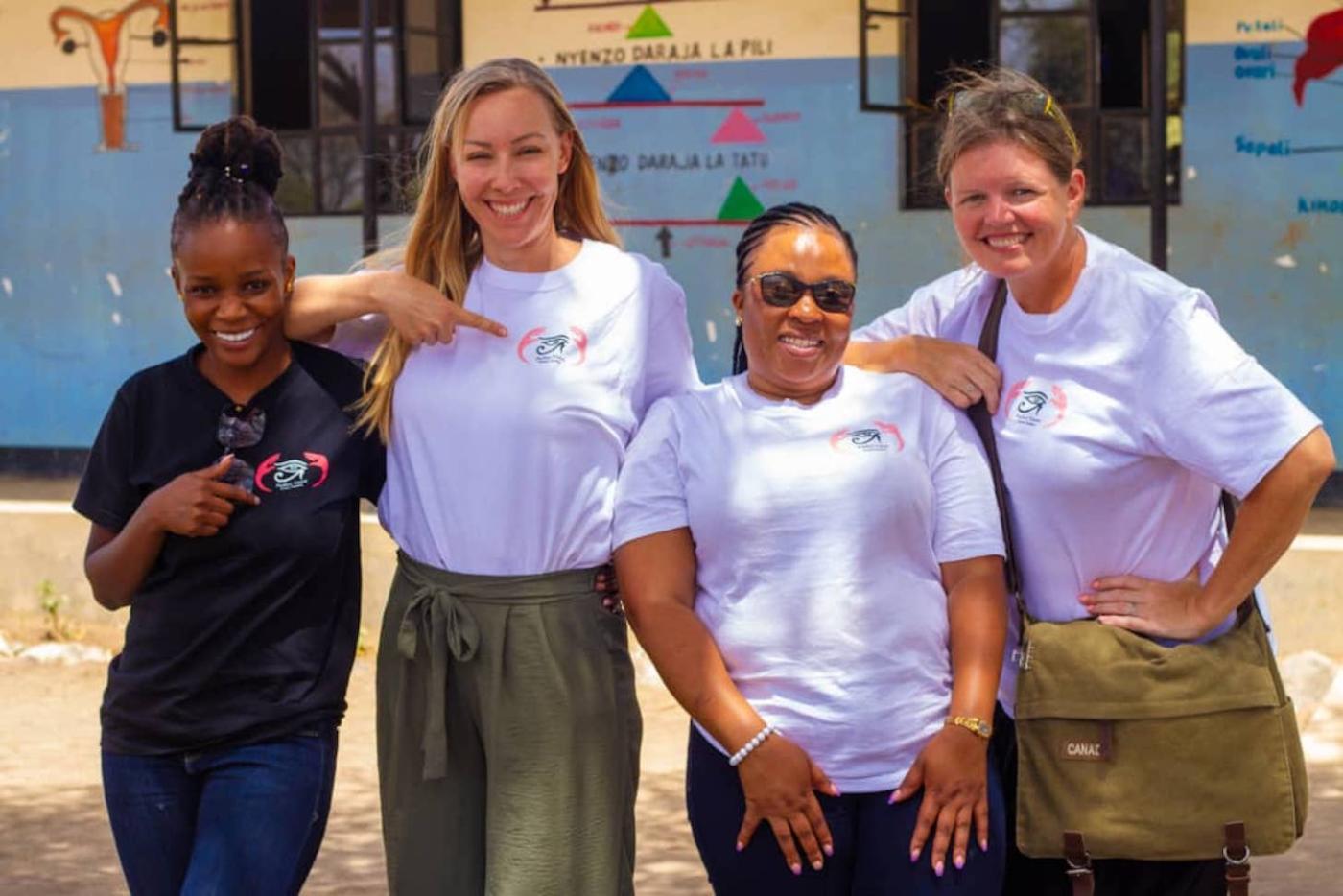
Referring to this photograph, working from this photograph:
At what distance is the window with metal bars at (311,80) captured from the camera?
36.9ft

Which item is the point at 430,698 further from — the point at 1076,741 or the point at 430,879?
the point at 1076,741

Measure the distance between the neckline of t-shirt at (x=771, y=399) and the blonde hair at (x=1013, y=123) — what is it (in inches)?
15.5

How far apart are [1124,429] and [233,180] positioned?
1.49 metres

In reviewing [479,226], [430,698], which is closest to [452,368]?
[479,226]

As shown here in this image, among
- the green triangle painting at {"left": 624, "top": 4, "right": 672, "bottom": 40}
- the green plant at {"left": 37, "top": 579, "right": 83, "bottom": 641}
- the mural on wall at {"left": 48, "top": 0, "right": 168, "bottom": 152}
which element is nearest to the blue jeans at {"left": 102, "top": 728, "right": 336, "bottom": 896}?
the green plant at {"left": 37, "top": 579, "right": 83, "bottom": 641}

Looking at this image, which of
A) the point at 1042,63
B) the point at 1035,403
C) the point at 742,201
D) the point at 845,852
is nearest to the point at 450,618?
the point at 845,852

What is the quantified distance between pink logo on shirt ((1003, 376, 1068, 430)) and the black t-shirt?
Answer: 1063 mm

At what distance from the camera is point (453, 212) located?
146 inches

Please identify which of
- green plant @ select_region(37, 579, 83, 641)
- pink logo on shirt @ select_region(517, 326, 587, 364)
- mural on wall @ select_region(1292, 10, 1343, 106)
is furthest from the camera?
mural on wall @ select_region(1292, 10, 1343, 106)

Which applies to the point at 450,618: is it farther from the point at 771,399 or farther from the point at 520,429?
the point at 771,399

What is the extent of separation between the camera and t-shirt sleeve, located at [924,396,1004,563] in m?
3.29

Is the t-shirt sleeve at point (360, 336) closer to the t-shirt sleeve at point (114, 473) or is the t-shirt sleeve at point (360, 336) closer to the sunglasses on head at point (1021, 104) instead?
the t-shirt sleeve at point (114, 473)

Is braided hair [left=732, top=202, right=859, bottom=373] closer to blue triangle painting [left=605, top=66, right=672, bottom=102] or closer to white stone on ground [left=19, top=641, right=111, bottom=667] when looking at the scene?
white stone on ground [left=19, top=641, right=111, bottom=667]

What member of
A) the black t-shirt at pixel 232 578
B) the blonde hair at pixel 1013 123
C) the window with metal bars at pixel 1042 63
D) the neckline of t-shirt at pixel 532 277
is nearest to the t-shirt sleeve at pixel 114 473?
the black t-shirt at pixel 232 578
